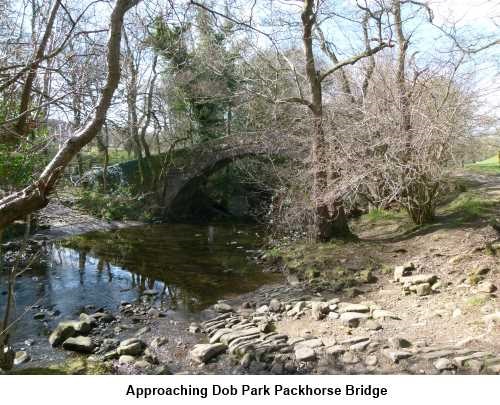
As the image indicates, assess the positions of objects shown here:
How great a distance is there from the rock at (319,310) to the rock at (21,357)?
153 inches

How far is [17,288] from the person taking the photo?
9.24 meters

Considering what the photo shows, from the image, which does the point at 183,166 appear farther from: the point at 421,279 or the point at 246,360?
the point at 246,360

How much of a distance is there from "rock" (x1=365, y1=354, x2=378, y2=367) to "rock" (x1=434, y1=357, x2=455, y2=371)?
23.8 inches

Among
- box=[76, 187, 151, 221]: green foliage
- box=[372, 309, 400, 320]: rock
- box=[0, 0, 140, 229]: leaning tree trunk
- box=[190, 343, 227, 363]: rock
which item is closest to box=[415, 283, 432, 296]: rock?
box=[372, 309, 400, 320]: rock

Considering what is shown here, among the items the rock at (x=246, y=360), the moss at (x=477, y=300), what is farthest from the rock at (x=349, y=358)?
the moss at (x=477, y=300)

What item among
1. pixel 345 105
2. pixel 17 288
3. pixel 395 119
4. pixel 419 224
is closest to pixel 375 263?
pixel 419 224

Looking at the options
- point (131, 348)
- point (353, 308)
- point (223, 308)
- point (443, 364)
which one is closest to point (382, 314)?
point (353, 308)

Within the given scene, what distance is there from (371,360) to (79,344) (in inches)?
149

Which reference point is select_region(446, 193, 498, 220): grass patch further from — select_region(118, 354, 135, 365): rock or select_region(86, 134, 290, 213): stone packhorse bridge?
select_region(86, 134, 290, 213): stone packhorse bridge

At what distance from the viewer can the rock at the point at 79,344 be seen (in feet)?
19.8

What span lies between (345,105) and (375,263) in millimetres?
3340

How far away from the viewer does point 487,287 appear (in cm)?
615
